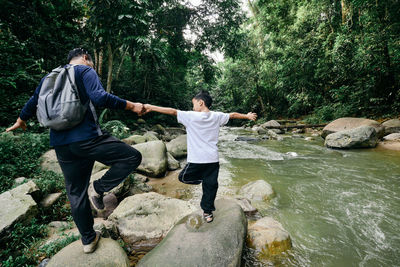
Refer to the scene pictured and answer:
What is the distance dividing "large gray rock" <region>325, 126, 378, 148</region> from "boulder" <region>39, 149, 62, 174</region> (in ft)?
29.3

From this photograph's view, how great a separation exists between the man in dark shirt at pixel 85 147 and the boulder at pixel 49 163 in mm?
2631

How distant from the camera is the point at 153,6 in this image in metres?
9.57

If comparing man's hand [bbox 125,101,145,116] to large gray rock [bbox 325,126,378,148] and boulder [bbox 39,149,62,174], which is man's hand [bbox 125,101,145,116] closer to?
boulder [bbox 39,149,62,174]

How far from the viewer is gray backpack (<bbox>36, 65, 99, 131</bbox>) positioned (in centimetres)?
150

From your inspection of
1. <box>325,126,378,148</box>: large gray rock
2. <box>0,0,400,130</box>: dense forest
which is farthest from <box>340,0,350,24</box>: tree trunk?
<box>325,126,378,148</box>: large gray rock

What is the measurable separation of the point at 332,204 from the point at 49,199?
471 cm

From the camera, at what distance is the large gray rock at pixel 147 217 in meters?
2.44

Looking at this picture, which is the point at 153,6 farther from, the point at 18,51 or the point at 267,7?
the point at 267,7

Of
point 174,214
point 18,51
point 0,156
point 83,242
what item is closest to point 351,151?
point 174,214

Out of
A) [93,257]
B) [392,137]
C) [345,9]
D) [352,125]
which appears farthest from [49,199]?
[345,9]

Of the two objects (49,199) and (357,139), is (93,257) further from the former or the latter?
(357,139)

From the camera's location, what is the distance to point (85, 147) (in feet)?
5.31

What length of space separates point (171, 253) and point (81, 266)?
0.80 meters

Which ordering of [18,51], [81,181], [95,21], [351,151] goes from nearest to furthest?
[81,181] → [18,51] → [351,151] → [95,21]
